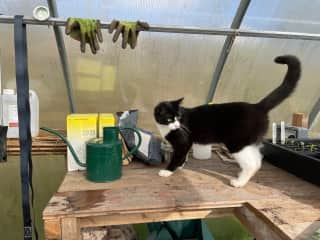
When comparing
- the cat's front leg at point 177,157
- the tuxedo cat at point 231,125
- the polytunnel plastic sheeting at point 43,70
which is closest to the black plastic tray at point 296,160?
the tuxedo cat at point 231,125

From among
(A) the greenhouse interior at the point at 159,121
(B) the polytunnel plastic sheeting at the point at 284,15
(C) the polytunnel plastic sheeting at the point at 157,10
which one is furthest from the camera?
(B) the polytunnel plastic sheeting at the point at 284,15

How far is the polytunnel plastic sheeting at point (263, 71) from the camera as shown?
1.96 metres

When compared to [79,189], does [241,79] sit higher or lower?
higher

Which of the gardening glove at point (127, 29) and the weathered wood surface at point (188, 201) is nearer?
the weathered wood surface at point (188, 201)

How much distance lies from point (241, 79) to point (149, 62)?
79 centimetres

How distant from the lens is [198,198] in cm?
100

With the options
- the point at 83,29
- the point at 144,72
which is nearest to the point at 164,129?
the point at 83,29

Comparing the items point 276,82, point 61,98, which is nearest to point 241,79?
point 276,82

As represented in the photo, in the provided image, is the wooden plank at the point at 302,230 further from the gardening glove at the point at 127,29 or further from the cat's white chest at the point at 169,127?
the gardening glove at the point at 127,29

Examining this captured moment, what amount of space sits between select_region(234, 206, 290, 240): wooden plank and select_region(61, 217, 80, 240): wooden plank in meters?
0.62

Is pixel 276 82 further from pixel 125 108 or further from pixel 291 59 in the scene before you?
pixel 125 108

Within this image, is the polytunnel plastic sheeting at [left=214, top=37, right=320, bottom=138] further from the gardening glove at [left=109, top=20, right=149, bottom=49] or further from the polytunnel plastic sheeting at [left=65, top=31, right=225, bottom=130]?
the gardening glove at [left=109, top=20, right=149, bottom=49]

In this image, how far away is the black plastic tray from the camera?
1137 mm

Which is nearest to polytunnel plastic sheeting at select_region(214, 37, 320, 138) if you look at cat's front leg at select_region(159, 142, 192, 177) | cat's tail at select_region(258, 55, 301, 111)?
cat's tail at select_region(258, 55, 301, 111)
